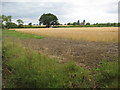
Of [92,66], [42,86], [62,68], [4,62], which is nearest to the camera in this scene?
[42,86]

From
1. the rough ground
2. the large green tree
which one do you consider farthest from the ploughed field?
the large green tree

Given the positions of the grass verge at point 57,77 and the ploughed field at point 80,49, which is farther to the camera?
the ploughed field at point 80,49

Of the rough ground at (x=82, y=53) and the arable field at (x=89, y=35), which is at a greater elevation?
the arable field at (x=89, y=35)

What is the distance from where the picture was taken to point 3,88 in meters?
3.68

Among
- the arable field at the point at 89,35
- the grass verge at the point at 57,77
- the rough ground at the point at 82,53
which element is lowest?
the grass verge at the point at 57,77

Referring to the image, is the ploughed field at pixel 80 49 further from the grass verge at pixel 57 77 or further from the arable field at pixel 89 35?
the grass verge at pixel 57 77

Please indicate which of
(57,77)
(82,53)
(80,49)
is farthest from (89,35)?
(57,77)

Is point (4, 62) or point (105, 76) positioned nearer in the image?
point (105, 76)

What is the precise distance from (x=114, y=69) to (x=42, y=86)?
2.01 meters

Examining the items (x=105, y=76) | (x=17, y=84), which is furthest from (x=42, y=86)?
(x=105, y=76)

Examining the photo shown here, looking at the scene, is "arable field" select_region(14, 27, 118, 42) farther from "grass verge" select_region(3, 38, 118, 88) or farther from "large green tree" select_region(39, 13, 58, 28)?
"large green tree" select_region(39, 13, 58, 28)

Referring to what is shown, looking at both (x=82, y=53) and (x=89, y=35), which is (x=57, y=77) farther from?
(x=89, y=35)

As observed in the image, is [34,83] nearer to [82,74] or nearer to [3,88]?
[3,88]

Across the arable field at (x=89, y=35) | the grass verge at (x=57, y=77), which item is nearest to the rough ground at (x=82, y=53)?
the grass verge at (x=57, y=77)
